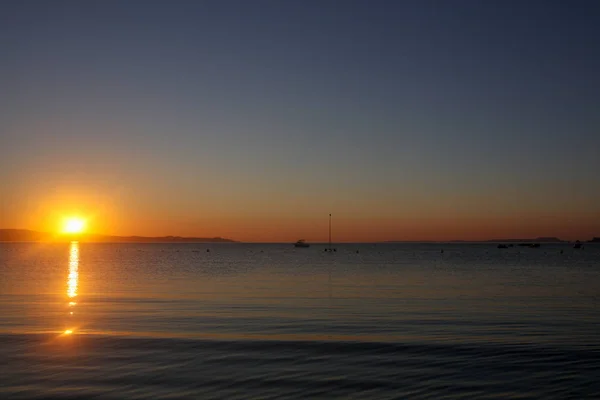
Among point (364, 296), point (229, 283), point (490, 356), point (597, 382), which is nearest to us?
point (597, 382)

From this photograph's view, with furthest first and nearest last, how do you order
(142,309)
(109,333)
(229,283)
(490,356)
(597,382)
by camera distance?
(229,283) → (142,309) → (109,333) → (490,356) → (597,382)

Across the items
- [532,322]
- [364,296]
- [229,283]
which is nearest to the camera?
[532,322]

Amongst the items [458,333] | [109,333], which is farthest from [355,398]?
[109,333]

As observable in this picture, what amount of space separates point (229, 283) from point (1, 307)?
83.4 ft

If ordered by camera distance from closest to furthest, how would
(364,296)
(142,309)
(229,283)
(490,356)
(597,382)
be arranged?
(597,382), (490,356), (142,309), (364,296), (229,283)

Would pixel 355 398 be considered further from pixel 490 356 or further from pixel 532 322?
pixel 532 322

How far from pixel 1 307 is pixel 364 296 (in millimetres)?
25473

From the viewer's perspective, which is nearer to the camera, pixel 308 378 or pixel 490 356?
pixel 308 378

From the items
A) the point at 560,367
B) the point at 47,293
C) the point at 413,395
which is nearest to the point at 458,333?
the point at 560,367

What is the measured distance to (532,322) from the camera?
31812mm

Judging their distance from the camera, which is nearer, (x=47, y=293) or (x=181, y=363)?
(x=181, y=363)

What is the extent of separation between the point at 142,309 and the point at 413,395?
80.4 feet

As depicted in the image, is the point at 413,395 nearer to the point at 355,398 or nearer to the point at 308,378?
the point at 355,398

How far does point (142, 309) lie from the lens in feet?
123
